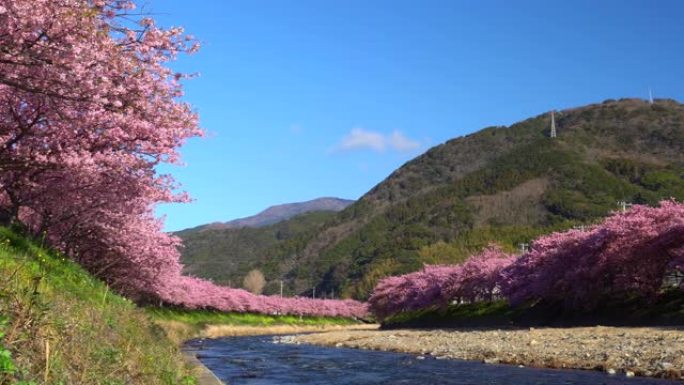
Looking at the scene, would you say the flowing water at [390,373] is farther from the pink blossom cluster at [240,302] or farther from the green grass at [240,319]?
the green grass at [240,319]

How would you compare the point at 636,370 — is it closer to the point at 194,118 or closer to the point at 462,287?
the point at 194,118

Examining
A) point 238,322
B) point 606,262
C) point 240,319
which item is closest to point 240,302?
point 240,319

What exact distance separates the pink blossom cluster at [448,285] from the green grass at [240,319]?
73.9 ft

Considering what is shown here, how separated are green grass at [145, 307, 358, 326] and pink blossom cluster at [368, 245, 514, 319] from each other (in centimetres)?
2253

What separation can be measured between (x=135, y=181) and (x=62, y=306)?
32.8 feet

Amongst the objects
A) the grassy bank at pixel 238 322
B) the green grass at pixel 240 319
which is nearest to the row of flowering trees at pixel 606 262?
the grassy bank at pixel 238 322

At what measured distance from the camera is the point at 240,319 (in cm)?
10725

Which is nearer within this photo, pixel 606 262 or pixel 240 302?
pixel 606 262

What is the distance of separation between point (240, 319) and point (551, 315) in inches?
2700

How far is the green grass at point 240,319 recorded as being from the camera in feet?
272

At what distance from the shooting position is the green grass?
8296 centimetres

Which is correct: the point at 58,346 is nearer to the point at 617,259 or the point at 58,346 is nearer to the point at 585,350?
the point at 585,350

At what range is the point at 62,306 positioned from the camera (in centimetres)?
977

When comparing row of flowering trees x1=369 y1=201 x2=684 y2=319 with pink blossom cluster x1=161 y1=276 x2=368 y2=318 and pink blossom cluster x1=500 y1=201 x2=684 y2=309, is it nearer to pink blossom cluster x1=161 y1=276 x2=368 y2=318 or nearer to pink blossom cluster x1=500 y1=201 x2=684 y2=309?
pink blossom cluster x1=500 y1=201 x2=684 y2=309
